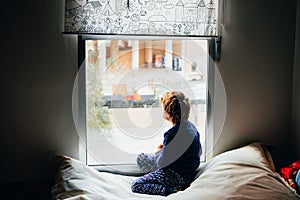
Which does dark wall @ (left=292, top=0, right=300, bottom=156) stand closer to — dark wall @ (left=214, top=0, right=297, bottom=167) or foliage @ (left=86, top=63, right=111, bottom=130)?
dark wall @ (left=214, top=0, right=297, bottom=167)

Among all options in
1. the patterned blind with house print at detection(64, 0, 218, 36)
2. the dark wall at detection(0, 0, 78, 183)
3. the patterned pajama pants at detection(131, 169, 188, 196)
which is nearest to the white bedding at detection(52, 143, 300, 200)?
the patterned pajama pants at detection(131, 169, 188, 196)

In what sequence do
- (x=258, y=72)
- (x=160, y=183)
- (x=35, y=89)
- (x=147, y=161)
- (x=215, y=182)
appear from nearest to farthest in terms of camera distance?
(x=215, y=182) → (x=160, y=183) → (x=35, y=89) → (x=147, y=161) → (x=258, y=72)

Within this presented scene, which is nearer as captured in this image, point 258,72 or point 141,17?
point 141,17

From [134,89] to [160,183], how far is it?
2.33 feet

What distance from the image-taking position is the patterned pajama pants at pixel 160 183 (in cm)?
218

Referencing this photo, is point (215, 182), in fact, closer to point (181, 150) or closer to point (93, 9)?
point (181, 150)

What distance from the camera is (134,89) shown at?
255 cm

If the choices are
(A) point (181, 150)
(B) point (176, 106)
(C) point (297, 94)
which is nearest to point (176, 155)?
(A) point (181, 150)

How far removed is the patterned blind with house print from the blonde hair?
42cm

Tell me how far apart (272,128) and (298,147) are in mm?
217

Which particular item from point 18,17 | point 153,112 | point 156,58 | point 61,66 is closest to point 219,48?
point 156,58

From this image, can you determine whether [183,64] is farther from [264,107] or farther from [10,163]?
[10,163]

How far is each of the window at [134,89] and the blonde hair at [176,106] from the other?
0.31 meters

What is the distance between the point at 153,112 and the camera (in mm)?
2604
